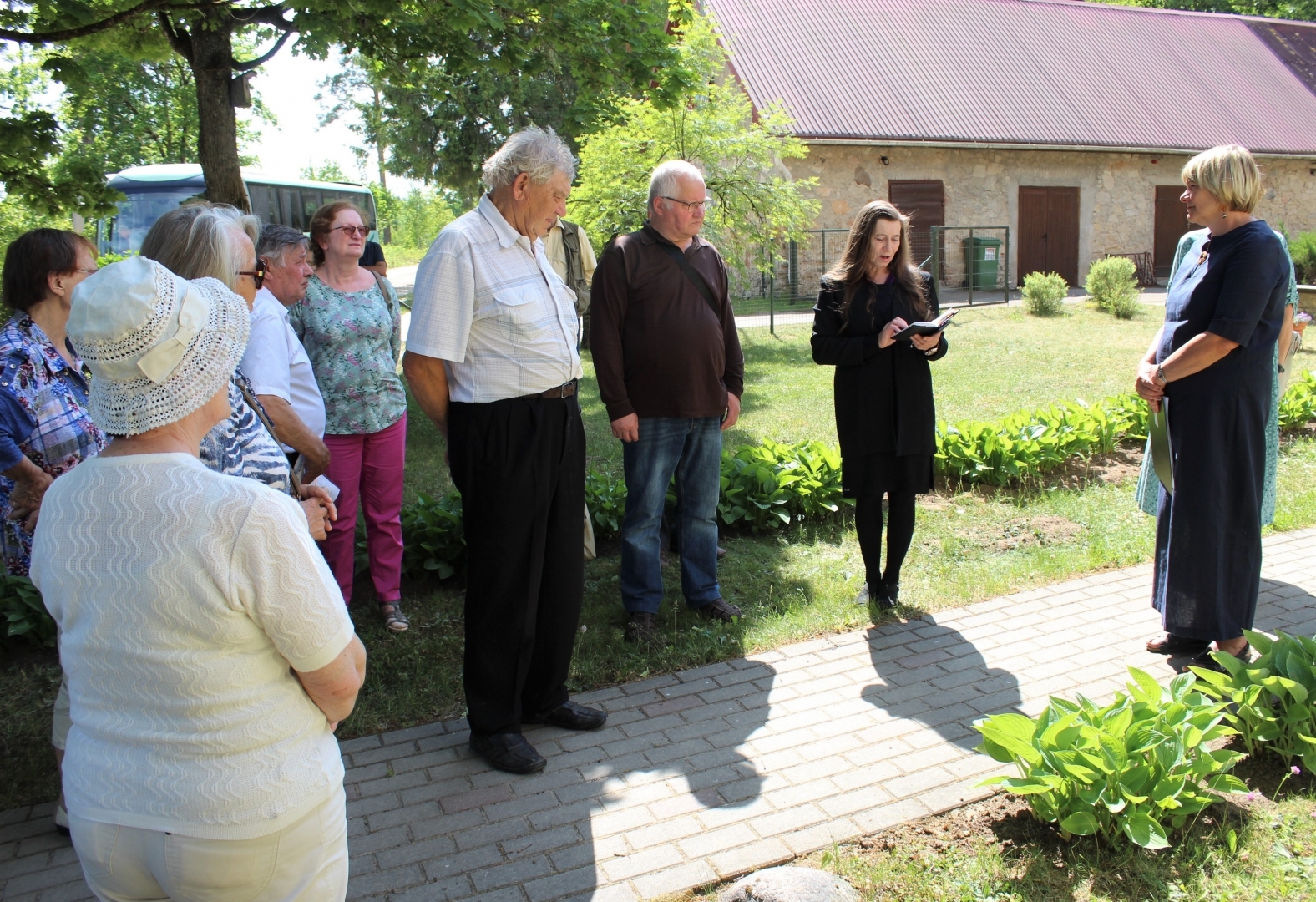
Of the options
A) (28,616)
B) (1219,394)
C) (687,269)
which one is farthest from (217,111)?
(1219,394)

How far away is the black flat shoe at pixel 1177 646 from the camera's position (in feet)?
14.2

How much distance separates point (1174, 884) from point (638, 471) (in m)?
2.64

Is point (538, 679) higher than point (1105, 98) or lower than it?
lower

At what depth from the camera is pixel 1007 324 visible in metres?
16.4

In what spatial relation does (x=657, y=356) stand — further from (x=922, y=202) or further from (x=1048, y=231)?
(x=1048, y=231)

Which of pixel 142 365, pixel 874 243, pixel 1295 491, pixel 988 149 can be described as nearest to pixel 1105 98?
pixel 988 149

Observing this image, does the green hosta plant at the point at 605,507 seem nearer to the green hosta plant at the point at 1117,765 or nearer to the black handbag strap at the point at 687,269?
the black handbag strap at the point at 687,269

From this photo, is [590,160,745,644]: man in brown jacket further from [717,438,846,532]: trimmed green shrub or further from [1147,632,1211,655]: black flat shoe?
[1147,632,1211,655]: black flat shoe

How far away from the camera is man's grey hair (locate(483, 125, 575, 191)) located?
3.48m

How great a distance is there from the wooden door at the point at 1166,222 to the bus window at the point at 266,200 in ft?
67.2

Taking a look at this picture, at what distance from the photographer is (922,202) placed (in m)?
22.6

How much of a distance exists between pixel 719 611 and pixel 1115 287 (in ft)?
49.2

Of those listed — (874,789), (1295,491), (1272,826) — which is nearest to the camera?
(1272,826)

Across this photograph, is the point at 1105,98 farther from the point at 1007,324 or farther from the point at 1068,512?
the point at 1068,512
